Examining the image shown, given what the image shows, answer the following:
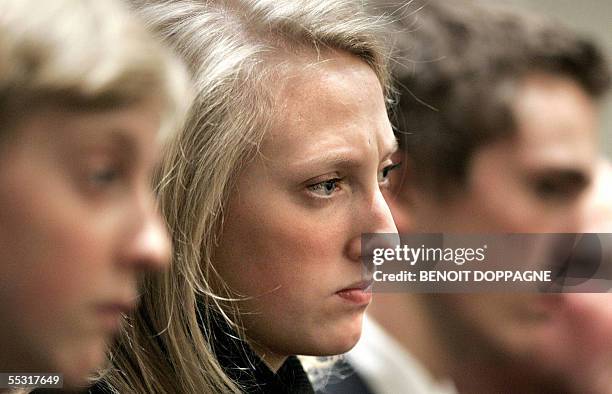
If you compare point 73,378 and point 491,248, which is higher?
point 73,378

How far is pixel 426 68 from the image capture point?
98 cm

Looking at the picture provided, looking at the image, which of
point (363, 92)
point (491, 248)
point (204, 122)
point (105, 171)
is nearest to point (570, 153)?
point (491, 248)

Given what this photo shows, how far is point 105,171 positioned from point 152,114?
0.05 meters

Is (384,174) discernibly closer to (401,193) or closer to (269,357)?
(401,193)

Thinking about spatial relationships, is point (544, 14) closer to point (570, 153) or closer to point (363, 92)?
point (570, 153)

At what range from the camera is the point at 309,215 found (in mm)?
770

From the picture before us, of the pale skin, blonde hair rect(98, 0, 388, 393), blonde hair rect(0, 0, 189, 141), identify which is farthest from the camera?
the pale skin

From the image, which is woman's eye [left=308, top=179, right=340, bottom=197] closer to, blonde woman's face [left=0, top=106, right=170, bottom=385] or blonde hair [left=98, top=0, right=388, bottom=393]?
blonde hair [left=98, top=0, right=388, bottom=393]

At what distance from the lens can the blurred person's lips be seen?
2.59 feet

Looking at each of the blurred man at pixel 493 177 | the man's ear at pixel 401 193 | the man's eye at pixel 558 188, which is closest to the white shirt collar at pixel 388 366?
the blurred man at pixel 493 177

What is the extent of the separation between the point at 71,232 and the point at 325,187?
0.26 meters

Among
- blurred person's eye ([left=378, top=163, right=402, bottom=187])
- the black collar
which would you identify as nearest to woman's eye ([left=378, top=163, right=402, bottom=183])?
blurred person's eye ([left=378, top=163, right=402, bottom=187])

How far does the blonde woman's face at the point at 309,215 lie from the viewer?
2.50 feet

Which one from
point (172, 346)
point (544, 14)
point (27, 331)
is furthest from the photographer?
point (544, 14)
